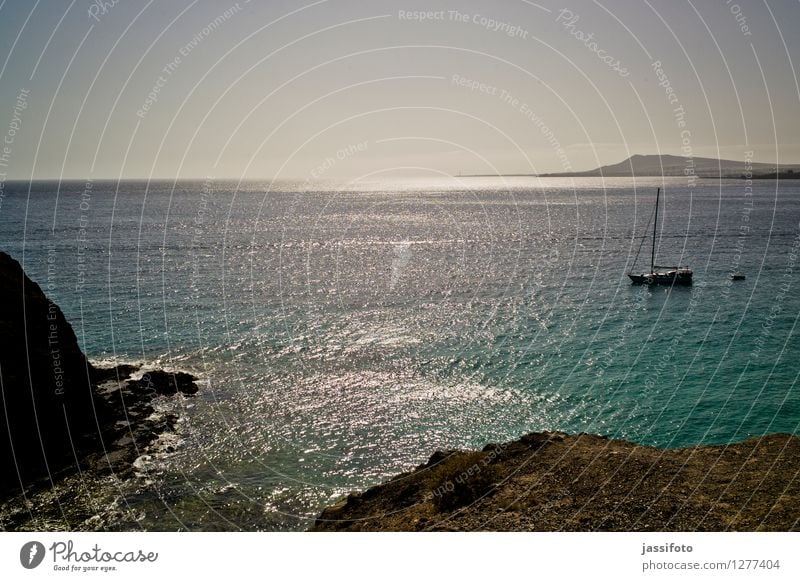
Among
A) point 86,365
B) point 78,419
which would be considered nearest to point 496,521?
point 78,419

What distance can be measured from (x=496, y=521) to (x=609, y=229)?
13248cm

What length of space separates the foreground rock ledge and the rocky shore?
14.6 m

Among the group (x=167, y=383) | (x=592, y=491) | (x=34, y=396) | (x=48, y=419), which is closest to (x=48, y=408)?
(x=48, y=419)

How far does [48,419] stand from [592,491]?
26.1 metres

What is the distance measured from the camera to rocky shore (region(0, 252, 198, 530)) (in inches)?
981

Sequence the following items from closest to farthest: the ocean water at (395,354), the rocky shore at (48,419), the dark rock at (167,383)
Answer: the rocky shore at (48,419) → the ocean water at (395,354) → the dark rock at (167,383)

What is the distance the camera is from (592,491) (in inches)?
563

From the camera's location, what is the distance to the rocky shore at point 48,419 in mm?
24906

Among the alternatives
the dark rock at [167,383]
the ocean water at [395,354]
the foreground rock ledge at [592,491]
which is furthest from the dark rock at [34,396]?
the foreground rock ledge at [592,491]

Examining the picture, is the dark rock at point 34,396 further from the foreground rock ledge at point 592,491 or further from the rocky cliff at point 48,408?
the foreground rock ledge at point 592,491

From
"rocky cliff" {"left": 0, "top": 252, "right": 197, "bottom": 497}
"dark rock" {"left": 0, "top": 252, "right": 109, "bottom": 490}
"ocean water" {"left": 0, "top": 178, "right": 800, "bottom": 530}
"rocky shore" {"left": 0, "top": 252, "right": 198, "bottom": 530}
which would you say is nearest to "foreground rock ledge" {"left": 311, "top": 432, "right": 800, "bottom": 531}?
"ocean water" {"left": 0, "top": 178, "right": 800, "bottom": 530}

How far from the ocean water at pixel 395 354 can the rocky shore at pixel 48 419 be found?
6.54 ft

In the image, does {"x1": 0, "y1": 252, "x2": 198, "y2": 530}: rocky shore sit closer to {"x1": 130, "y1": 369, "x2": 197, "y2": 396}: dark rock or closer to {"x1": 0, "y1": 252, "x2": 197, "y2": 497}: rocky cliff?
{"x1": 0, "y1": 252, "x2": 197, "y2": 497}: rocky cliff

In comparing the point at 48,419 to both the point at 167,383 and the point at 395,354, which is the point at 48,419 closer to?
the point at 167,383
